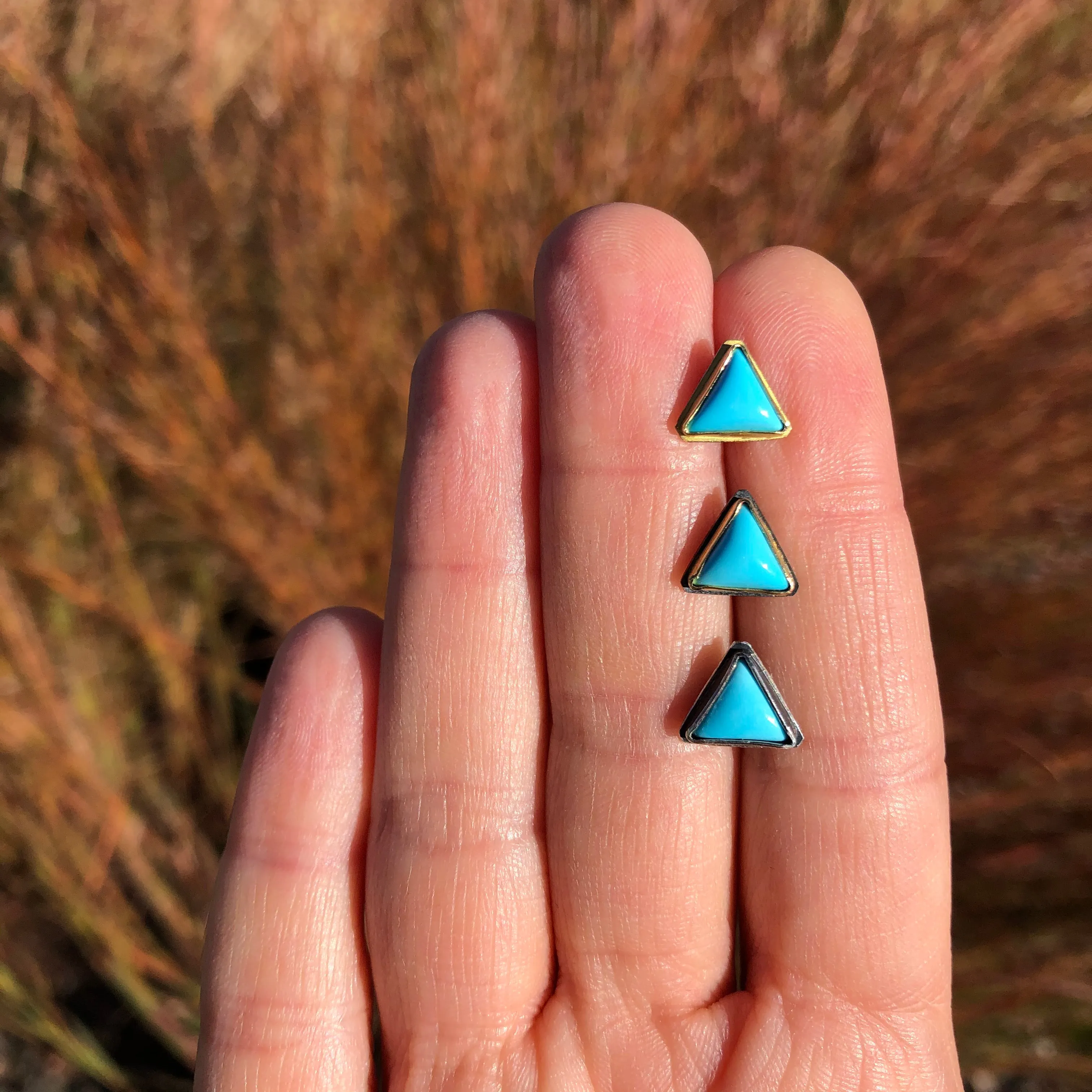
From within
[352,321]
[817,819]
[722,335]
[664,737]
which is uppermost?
[352,321]

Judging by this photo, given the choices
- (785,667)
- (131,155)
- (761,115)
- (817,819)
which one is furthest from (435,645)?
(131,155)

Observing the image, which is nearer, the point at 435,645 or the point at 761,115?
the point at 435,645

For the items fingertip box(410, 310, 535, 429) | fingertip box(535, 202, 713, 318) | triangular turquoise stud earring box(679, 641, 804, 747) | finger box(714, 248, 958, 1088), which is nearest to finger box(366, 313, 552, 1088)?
fingertip box(410, 310, 535, 429)

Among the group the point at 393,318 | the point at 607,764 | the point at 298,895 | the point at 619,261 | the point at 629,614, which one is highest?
the point at 393,318

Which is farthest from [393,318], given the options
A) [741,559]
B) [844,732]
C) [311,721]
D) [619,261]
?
[844,732]

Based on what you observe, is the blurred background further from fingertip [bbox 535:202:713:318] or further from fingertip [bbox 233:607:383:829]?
fingertip [bbox 233:607:383:829]

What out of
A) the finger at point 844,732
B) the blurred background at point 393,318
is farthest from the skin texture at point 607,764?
the blurred background at point 393,318

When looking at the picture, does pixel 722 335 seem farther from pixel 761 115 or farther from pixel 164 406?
pixel 164 406

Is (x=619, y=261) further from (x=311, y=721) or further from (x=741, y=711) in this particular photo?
(x=311, y=721)

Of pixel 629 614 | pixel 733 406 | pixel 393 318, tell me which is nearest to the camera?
pixel 733 406
